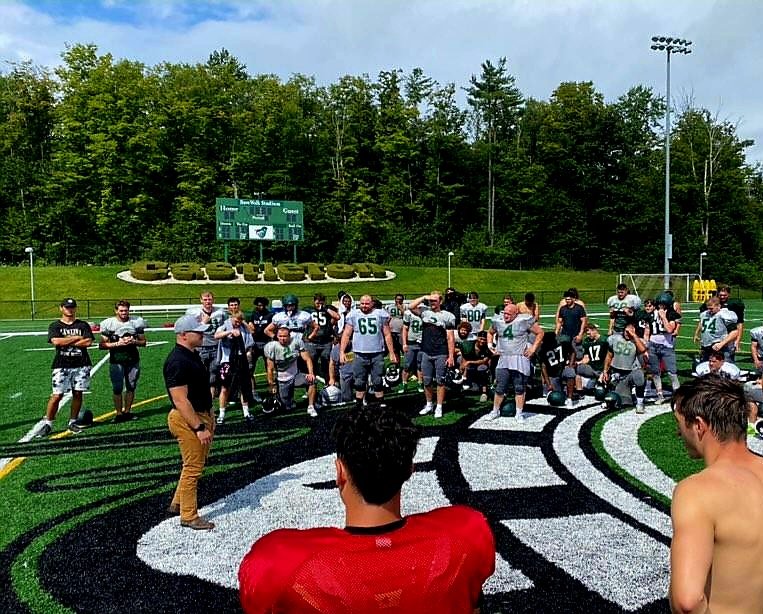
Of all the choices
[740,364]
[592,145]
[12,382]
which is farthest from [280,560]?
[592,145]

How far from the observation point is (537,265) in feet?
199

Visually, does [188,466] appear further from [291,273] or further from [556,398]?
[291,273]

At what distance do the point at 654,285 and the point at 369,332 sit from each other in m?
40.3

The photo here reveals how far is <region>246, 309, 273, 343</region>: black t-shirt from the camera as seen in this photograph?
12.1 m


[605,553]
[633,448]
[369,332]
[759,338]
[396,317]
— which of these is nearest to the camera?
[605,553]

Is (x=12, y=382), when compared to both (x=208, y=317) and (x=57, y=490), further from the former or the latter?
(x=57, y=490)

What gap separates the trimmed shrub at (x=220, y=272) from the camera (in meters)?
44.4

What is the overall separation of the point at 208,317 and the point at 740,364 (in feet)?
39.0

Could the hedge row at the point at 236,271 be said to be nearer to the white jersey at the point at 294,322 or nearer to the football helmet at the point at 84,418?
the white jersey at the point at 294,322

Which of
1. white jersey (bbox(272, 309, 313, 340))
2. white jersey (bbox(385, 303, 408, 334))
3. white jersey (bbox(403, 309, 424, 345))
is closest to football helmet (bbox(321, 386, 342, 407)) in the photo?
white jersey (bbox(272, 309, 313, 340))

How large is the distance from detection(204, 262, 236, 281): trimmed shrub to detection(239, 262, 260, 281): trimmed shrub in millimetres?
815

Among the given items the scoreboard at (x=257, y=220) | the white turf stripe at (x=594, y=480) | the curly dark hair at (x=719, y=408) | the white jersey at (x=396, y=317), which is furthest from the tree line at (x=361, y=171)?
the curly dark hair at (x=719, y=408)

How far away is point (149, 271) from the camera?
44.2m

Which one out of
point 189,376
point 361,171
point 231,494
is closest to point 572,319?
point 231,494
